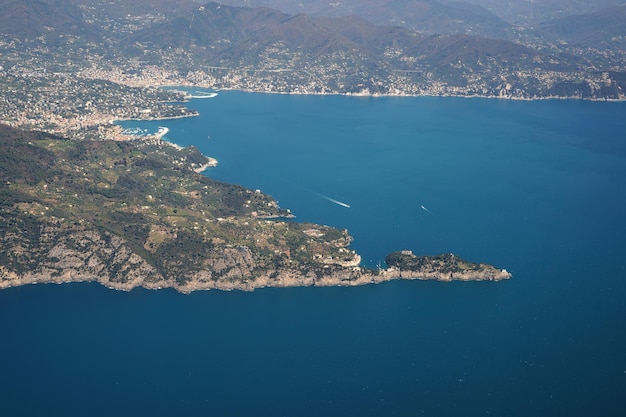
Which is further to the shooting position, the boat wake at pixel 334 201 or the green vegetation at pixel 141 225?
the boat wake at pixel 334 201

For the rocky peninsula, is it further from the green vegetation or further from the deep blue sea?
the deep blue sea

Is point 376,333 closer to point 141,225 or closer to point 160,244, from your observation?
point 160,244

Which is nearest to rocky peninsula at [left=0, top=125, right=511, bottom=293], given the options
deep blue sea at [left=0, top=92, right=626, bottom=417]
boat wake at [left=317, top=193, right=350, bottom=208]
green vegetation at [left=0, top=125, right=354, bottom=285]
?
green vegetation at [left=0, top=125, right=354, bottom=285]

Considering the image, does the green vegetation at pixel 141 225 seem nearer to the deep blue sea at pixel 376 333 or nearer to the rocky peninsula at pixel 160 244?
the rocky peninsula at pixel 160 244

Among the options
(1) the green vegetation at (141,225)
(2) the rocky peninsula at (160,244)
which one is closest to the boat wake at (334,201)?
(1) the green vegetation at (141,225)

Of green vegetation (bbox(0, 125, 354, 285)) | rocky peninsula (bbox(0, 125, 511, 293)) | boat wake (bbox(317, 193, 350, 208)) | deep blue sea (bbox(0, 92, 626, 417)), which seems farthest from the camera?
boat wake (bbox(317, 193, 350, 208))

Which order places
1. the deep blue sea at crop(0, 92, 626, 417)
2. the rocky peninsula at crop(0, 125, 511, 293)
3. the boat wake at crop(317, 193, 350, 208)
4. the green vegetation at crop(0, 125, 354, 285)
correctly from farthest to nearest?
the boat wake at crop(317, 193, 350, 208) → the green vegetation at crop(0, 125, 354, 285) → the rocky peninsula at crop(0, 125, 511, 293) → the deep blue sea at crop(0, 92, 626, 417)
